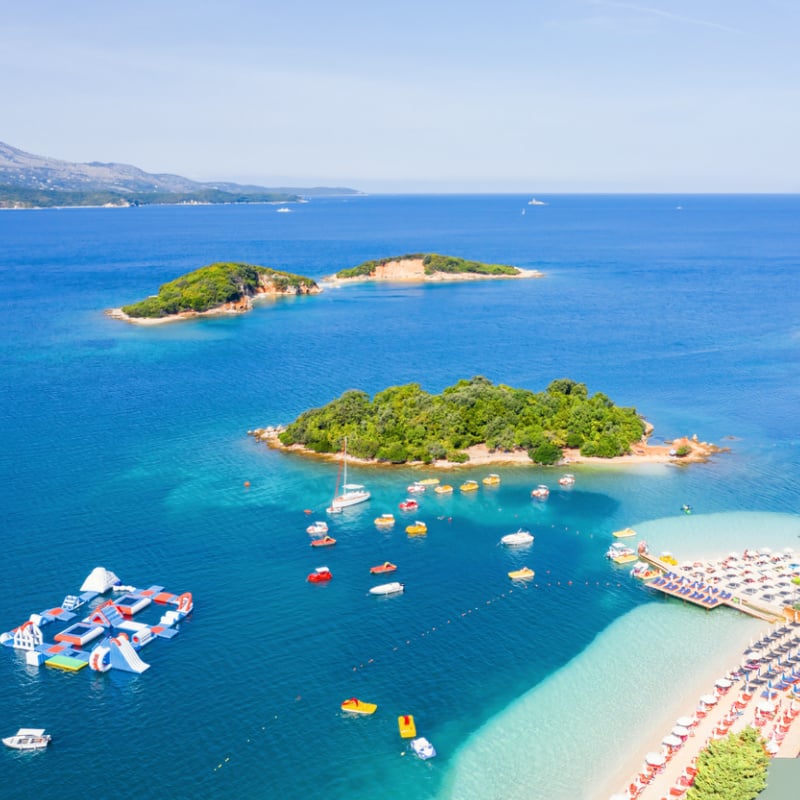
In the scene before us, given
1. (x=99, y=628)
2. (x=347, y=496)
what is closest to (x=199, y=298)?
(x=347, y=496)

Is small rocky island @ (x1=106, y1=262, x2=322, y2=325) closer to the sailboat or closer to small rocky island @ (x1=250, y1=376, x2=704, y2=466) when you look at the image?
small rocky island @ (x1=250, y1=376, x2=704, y2=466)

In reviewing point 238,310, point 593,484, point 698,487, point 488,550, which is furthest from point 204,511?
point 238,310

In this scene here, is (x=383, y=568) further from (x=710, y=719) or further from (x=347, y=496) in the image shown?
(x=710, y=719)

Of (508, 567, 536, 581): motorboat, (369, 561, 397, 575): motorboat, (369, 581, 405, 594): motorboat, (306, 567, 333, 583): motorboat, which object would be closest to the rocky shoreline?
(369, 561, 397, 575): motorboat

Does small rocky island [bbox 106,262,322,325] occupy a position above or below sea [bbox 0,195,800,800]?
above

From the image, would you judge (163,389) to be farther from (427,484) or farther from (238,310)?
(238,310)

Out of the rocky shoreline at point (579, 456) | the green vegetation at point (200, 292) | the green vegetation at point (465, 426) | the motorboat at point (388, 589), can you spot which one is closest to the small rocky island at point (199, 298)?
the green vegetation at point (200, 292)
